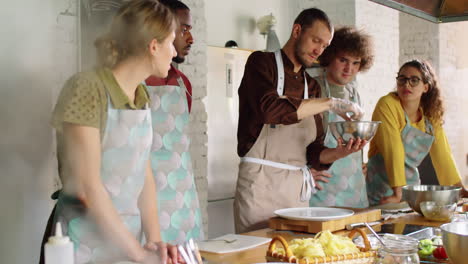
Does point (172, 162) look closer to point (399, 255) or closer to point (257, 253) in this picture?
point (257, 253)

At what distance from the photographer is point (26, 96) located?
110cm

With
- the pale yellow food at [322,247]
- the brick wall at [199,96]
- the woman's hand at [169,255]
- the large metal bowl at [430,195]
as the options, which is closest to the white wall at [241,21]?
the brick wall at [199,96]

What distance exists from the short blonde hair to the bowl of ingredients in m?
1.28

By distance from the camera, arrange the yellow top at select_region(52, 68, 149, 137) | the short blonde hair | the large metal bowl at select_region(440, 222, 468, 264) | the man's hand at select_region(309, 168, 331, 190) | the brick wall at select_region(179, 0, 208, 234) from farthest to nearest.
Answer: the brick wall at select_region(179, 0, 208, 234), the man's hand at select_region(309, 168, 331, 190), the short blonde hair, the yellow top at select_region(52, 68, 149, 137), the large metal bowl at select_region(440, 222, 468, 264)

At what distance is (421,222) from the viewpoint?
216 centimetres

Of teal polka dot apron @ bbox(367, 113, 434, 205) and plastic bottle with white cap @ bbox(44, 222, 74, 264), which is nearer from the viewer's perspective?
plastic bottle with white cap @ bbox(44, 222, 74, 264)

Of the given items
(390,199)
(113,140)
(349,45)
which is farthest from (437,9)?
(113,140)

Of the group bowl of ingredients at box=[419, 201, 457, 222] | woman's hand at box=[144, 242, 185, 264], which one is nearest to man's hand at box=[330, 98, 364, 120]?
bowl of ingredients at box=[419, 201, 457, 222]

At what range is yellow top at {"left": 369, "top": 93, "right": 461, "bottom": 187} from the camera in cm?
309

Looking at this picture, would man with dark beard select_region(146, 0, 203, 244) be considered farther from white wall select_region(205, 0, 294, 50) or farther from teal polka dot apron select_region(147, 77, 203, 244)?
white wall select_region(205, 0, 294, 50)

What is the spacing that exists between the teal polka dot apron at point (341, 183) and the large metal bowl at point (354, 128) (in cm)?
76

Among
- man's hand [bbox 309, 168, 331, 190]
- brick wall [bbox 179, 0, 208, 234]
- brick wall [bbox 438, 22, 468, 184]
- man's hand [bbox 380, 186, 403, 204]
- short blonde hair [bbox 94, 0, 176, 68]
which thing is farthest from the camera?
brick wall [bbox 438, 22, 468, 184]

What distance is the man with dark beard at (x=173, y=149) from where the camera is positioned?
2.50m

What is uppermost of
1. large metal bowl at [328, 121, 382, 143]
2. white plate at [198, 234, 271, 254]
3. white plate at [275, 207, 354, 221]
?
large metal bowl at [328, 121, 382, 143]
